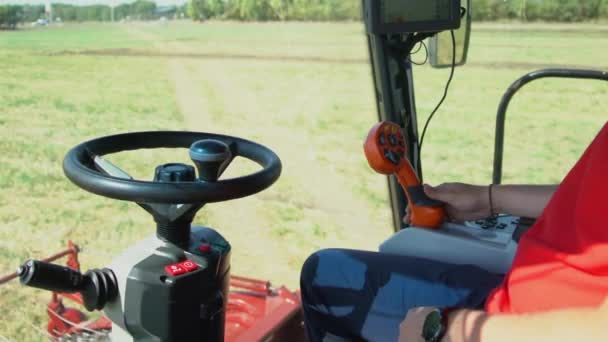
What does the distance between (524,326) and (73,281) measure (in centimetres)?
72

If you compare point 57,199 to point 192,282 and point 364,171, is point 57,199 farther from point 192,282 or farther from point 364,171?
point 192,282

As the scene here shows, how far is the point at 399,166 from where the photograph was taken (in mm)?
1588

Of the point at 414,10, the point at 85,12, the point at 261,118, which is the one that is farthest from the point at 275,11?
the point at 414,10

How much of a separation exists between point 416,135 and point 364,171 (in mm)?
5542

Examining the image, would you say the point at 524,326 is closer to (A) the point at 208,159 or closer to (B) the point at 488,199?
(A) the point at 208,159

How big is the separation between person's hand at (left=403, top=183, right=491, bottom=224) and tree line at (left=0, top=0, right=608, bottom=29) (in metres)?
0.57

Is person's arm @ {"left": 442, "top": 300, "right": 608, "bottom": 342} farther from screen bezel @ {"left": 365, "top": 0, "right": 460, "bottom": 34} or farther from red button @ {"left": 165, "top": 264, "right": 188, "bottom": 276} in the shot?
screen bezel @ {"left": 365, "top": 0, "right": 460, "bottom": 34}

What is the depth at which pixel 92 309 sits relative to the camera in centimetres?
108

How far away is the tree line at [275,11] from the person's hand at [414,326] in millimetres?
1019

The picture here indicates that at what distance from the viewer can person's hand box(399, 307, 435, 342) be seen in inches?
44.0

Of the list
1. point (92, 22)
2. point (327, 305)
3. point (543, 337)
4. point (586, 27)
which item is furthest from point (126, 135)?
point (92, 22)

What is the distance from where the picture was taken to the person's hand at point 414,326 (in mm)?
1118

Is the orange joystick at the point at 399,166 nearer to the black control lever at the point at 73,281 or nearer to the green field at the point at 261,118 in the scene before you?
the green field at the point at 261,118

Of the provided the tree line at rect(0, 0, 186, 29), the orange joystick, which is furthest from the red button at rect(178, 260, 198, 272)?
the tree line at rect(0, 0, 186, 29)
